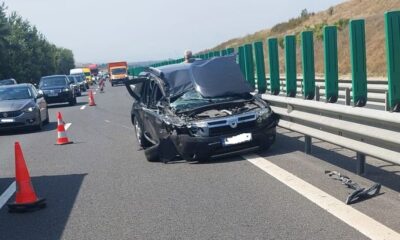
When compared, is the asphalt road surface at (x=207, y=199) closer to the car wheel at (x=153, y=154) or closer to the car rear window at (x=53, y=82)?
the car wheel at (x=153, y=154)

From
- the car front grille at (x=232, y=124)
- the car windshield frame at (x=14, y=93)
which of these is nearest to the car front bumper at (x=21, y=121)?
the car windshield frame at (x=14, y=93)

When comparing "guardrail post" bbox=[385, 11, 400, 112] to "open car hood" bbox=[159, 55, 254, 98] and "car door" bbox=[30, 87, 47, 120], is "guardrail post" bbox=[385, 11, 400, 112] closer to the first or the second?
"open car hood" bbox=[159, 55, 254, 98]

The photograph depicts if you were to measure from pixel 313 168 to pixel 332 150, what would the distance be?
161 centimetres

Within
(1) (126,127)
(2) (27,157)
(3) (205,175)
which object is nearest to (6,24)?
(1) (126,127)

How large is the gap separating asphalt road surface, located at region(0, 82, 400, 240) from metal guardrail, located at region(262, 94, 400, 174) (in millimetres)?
398

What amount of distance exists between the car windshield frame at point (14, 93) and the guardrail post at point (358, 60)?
13190 mm

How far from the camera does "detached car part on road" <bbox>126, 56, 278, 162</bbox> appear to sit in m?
9.73

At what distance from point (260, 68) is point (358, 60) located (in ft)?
20.2

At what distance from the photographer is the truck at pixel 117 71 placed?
75188 mm

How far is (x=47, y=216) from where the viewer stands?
7.04 metres

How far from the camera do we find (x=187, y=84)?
445 inches

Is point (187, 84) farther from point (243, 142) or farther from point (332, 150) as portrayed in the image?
point (332, 150)

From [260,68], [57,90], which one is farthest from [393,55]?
[57,90]

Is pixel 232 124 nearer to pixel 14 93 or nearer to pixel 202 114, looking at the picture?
pixel 202 114
